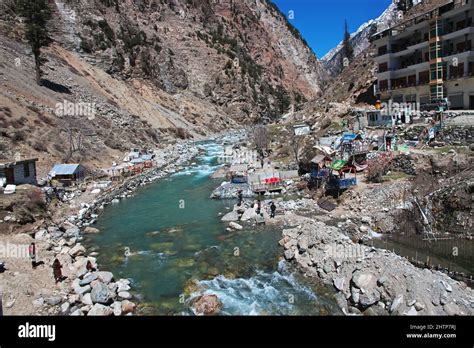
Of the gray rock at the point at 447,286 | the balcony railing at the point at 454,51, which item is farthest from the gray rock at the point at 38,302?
the balcony railing at the point at 454,51

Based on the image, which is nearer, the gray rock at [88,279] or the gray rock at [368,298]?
the gray rock at [368,298]

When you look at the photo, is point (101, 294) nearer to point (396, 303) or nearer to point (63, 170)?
point (396, 303)

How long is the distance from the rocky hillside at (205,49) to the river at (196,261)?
61307 millimetres

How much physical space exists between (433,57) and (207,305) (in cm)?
3726

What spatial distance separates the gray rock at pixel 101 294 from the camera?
13973 mm

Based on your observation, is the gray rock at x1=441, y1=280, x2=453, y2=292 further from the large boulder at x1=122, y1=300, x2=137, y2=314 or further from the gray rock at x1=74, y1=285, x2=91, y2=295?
the gray rock at x1=74, y1=285, x2=91, y2=295

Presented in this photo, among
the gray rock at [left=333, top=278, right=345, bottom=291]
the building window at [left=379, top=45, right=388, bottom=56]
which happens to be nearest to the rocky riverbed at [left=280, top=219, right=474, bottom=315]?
the gray rock at [left=333, top=278, right=345, bottom=291]

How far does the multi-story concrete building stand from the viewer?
36281 millimetres

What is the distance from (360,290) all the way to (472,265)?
18.7 ft

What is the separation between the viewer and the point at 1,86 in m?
43.3

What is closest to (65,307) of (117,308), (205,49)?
(117,308)

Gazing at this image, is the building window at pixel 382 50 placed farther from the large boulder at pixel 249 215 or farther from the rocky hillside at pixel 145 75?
the rocky hillside at pixel 145 75

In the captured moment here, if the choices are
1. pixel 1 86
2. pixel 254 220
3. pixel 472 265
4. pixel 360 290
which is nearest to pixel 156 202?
pixel 254 220

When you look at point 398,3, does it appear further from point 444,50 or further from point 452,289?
point 452,289
